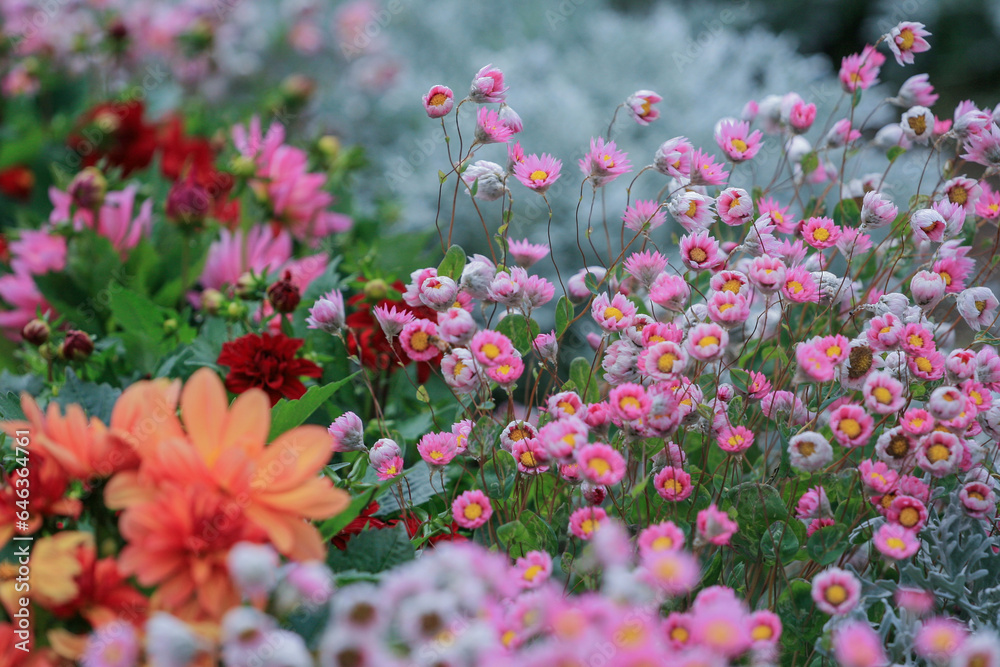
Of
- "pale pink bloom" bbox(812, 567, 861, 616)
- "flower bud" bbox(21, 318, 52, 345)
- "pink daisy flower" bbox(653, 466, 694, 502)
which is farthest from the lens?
"flower bud" bbox(21, 318, 52, 345)

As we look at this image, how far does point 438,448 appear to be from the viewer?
516 millimetres

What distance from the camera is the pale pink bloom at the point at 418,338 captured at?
0.52 m

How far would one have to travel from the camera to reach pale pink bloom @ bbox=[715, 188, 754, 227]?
53 centimetres

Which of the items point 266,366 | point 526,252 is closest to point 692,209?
point 526,252

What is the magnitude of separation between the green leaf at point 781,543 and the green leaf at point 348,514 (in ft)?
0.80

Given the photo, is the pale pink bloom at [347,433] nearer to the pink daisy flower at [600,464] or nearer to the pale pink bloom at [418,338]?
the pale pink bloom at [418,338]

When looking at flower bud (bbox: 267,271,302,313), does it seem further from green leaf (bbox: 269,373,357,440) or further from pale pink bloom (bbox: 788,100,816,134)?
pale pink bloom (bbox: 788,100,816,134)

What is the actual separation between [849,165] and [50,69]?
1625mm

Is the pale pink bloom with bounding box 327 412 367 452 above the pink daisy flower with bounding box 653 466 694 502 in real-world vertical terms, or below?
above

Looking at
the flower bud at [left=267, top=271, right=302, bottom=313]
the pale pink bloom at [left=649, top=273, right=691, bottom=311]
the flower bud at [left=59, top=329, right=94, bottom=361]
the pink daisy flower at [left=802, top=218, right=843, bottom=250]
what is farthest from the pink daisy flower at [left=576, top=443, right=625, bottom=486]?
the flower bud at [left=59, top=329, right=94, bottom=361]

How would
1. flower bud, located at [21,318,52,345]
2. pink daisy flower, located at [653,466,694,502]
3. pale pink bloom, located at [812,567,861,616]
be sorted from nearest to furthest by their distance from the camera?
pale pink bloom, located at [812,567,861,616] < pink daisy flower, located at [653,466,694,502] < flower bud, located at [21,318,52,345]

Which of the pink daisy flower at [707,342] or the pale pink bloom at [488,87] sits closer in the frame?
the pink daisy flower at [707,342]

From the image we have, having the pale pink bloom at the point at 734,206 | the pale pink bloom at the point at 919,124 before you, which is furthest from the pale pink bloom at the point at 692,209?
the pale pink bloom at the point at 919,124

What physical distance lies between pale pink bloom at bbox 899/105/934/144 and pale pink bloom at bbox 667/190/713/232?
23cm
